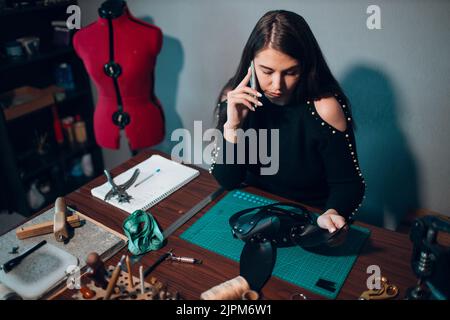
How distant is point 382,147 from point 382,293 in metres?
1.02

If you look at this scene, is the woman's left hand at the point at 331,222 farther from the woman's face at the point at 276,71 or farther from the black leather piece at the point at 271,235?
the woman's face at the point at 276,71

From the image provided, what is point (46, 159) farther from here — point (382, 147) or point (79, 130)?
point (382, 147)

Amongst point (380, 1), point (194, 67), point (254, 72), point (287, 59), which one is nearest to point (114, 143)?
point (194, 67)

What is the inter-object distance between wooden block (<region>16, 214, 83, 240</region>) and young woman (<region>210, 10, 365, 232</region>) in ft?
1.64

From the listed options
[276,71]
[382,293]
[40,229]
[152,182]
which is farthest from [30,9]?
[382,293]

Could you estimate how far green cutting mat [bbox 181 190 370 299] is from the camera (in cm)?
107

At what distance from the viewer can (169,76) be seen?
249 cm

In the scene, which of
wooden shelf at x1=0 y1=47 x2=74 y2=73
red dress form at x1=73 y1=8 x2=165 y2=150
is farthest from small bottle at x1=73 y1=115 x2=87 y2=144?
red dress form at x1=73 y1=8 x2=165 y2=150

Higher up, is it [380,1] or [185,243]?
[380,1]

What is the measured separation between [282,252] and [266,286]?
0.14 metres

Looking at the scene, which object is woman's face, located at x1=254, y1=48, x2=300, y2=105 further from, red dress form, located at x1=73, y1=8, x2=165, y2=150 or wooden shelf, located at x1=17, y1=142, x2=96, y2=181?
wooden shelf, located at x1=17, y1=142, x2=96, y2=181

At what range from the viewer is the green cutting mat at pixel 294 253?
1.07m

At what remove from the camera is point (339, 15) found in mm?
1771

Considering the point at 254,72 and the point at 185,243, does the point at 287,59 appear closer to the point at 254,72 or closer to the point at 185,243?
the point at 254,72
